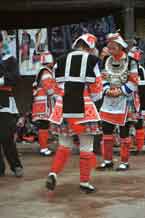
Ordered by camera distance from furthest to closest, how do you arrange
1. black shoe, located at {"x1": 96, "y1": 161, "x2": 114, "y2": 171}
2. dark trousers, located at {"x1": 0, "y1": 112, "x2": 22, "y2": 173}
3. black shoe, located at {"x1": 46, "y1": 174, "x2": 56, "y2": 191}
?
black shoe, located at {"x1": 96, "y1": 161, "x2": 114, "y2": 171} < dark trousers, located at {"x1": 0, "y1": 112, "x2": 22, "y2": 173} < black shoe, located at {"x1": 46, "y1": 174, "x2": 56, "y2": 191}

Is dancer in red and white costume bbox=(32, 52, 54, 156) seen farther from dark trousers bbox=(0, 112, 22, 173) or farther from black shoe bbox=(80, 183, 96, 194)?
black shoe bbox=(80, 183, 96, 194)

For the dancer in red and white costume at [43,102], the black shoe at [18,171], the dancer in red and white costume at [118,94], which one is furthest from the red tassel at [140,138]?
the black shoe at [18,171]

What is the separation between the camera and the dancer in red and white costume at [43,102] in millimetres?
11022

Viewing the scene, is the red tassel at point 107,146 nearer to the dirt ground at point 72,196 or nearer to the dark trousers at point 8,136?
the dirt ground at point 72,196

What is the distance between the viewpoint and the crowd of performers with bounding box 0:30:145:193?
7.32 metres

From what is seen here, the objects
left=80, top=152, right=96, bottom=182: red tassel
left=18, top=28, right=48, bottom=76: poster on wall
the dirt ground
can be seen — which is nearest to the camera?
the dirt ground

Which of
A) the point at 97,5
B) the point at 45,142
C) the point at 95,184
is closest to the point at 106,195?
the point at 95,184

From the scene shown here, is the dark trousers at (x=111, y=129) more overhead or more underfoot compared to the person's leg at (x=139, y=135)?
more overhead

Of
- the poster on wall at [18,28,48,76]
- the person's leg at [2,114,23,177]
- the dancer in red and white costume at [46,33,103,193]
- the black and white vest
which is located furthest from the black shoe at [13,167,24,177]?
the poster on wall at [18,28,48,76]

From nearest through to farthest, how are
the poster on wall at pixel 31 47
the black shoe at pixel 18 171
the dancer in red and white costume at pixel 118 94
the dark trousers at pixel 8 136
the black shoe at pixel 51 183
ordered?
the black shoe at pixel 51 183 → the dark trousers at pixel 8 136 → the black shoe at pixel 18 171 → the dancer in red and white costume at pixel 118 94 → the poster on wall at pixel 31 47

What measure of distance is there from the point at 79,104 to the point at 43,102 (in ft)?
13.3

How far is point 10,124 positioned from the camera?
8.41 metres

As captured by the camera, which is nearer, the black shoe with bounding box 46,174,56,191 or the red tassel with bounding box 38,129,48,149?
the black shoe with bounding box 46,174,56,191

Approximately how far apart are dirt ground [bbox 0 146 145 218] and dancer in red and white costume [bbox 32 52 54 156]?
1.87m
